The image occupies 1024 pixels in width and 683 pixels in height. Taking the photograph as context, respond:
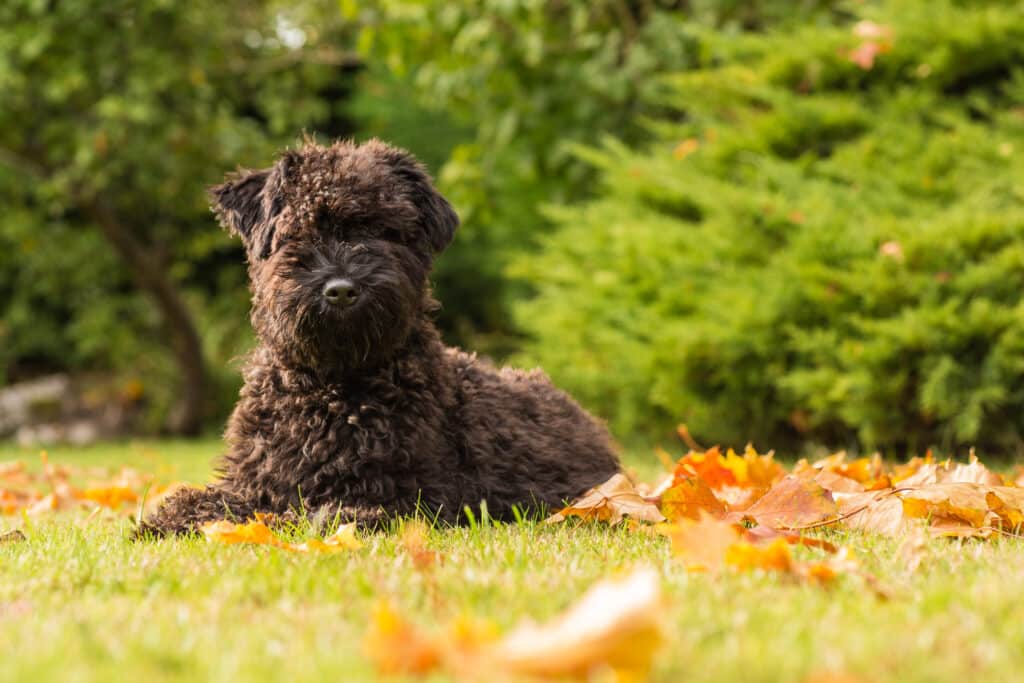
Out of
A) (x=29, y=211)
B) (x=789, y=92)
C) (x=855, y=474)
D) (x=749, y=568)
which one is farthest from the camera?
(x=29, y=211)

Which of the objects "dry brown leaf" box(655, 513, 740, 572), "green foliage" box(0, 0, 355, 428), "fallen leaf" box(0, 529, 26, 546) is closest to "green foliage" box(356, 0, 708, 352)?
"green foliage" box(0, 0, 355, 428)

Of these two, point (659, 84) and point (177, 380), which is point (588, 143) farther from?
point (177, 380)

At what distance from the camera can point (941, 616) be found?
87.7 inches

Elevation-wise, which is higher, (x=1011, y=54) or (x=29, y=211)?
(x=1011, y=54)

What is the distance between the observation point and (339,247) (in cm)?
371

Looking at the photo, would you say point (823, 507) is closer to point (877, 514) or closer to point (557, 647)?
point (877, 514)

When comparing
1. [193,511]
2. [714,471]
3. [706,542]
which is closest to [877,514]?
[714,471]

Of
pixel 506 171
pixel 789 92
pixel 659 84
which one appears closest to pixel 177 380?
pixel 506 171

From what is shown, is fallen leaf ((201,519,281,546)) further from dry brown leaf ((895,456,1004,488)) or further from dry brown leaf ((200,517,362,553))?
dry brown leaf ((895,456,1004,488))

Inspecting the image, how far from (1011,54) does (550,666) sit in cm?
767

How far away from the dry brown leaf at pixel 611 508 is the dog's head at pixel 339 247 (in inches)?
34.8

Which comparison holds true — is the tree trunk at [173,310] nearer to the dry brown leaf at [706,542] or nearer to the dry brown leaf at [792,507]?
the dry brown leaf at [792,507]

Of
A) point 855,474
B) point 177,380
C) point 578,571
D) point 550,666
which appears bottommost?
point 177,380

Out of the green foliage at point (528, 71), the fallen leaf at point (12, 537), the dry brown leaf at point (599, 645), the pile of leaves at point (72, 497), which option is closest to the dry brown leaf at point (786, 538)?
the dry brown leaf at point (599, 645)
